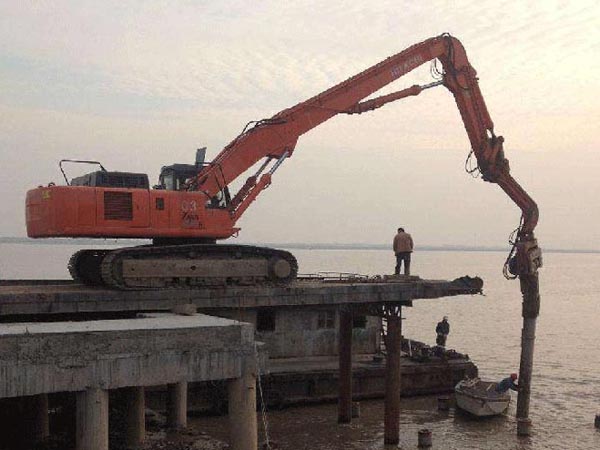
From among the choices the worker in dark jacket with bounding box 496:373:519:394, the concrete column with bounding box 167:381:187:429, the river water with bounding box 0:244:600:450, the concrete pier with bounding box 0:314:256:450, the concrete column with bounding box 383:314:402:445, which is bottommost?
the river water with bounding box 0:244:600:450

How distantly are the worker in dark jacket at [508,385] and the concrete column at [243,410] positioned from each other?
43.5ft

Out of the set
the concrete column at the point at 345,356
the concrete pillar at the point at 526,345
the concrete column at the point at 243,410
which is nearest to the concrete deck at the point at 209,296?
the concrete column at the point at 345,356

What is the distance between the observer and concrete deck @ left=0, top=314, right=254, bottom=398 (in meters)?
11.4

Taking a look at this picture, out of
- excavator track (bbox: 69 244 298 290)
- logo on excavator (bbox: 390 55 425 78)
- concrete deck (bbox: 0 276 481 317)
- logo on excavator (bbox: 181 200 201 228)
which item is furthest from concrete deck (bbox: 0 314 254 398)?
logo on excavator (bbox: 390 55 425 78)

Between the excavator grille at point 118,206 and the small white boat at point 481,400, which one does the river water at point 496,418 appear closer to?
the small white boat at point 481,400

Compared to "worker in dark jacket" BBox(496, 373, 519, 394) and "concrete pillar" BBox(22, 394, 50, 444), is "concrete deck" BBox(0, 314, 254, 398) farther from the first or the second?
"worker in dark jacket" BBox(496, 373, 519, 394)

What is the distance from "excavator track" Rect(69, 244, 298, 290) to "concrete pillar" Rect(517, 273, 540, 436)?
8426 millimetres

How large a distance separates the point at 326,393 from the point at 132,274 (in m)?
10.3

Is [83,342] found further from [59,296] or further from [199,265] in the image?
[199,265]

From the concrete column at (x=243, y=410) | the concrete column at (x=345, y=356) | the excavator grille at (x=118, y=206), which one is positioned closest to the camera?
the concrete column at (x=243, y=410)

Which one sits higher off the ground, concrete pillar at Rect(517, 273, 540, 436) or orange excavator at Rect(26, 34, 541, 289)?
orange excavator at Rect(26, 34, 541, 289)

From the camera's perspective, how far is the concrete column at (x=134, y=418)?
16422mm

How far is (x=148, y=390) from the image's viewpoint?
22594 millimetres

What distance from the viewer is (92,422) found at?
11.7m
